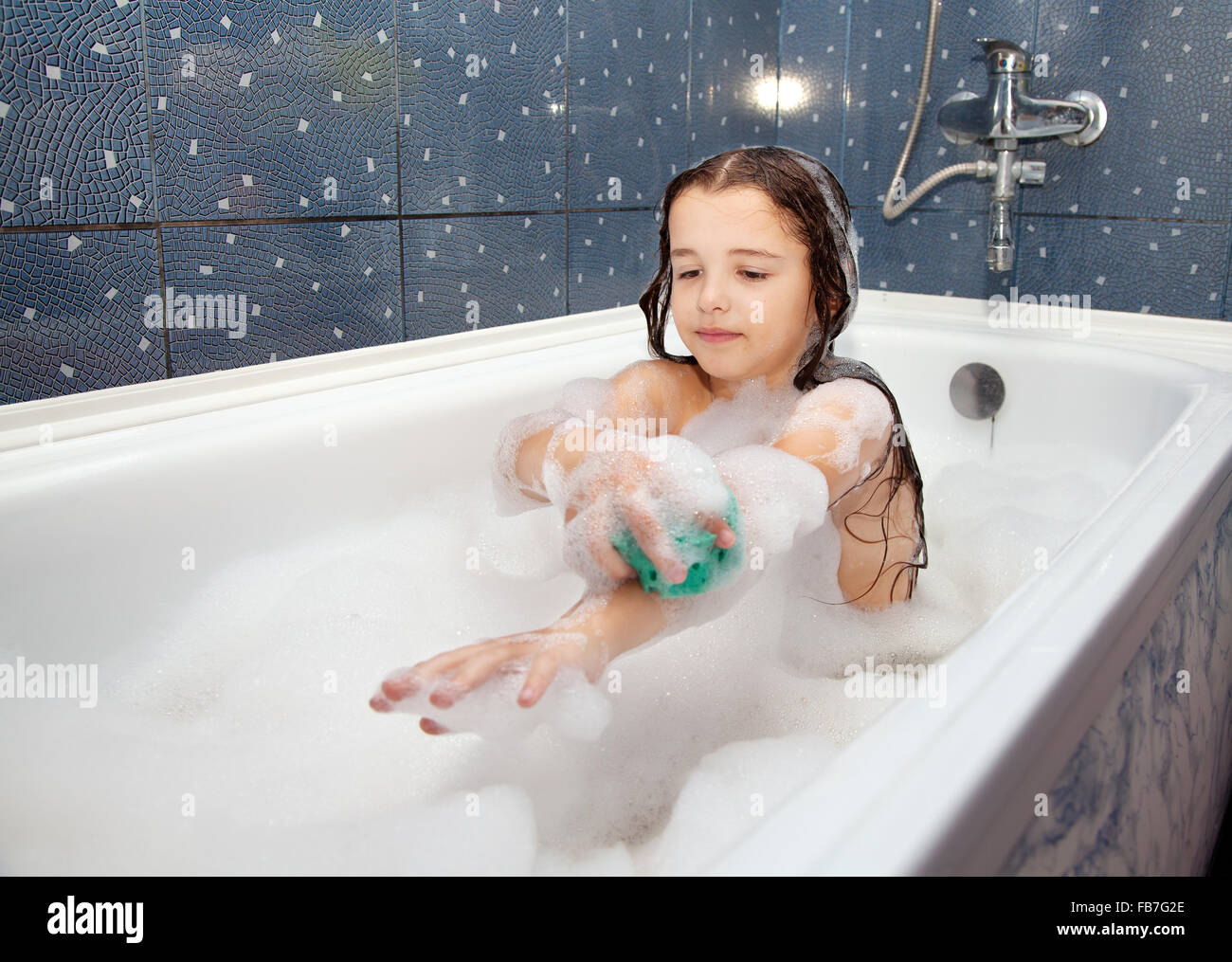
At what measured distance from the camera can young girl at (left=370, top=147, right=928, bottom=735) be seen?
2.60 ft

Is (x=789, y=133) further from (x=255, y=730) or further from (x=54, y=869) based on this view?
(x=54, y=869)

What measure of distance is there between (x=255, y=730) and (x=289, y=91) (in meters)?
0.76

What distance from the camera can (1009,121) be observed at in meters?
1.69

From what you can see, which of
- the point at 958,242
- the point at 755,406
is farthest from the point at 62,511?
the point at 958,242

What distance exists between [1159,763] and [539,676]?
0.46 m

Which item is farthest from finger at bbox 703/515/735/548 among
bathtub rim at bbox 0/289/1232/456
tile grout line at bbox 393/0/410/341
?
tile grout line at bbox 393/0/410/341

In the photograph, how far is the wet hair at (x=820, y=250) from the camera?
992mm

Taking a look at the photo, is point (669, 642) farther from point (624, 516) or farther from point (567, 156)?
point (567, 156)

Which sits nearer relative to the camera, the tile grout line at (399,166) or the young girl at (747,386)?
the young girl at (747,386)

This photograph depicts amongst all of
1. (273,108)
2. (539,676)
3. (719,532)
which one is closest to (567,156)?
(273,108)

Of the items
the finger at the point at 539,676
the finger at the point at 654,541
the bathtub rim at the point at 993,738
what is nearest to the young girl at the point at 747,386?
the finger at the point at 654,541

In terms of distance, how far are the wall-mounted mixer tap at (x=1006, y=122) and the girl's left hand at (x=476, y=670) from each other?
4.54ft

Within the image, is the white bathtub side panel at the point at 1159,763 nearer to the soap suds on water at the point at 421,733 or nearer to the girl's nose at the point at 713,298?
the soap suds on water at the point at 421,733

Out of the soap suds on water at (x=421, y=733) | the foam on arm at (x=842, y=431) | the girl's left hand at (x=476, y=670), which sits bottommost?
the soap suds on water at (x=421, y=733)
